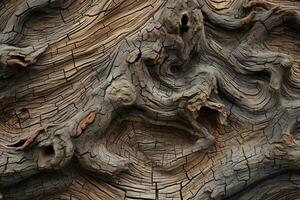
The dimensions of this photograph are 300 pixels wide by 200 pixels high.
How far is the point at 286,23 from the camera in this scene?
2.16 meters

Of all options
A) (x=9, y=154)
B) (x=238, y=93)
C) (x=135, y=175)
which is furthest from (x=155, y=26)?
(x=9, y=154)

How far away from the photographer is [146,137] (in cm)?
199

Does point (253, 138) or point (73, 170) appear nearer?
point (73, 170)

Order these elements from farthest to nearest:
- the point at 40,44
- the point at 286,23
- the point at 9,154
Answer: the point at 286,23, the point at 40,44, the point at 9,154

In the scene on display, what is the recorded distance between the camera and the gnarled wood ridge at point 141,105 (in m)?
1.89

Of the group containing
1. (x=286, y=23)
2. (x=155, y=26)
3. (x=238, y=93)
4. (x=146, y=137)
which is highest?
(x=286, y=23)

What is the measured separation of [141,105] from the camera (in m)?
1.93

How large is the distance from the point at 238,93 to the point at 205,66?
0.53ft

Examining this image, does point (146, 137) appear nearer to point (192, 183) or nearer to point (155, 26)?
point (192, 183)

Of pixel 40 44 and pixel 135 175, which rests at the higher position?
pixel 40 44

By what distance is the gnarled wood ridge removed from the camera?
1889 mm

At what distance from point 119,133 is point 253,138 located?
501 mm

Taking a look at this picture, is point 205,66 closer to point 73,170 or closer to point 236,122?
point 236,122

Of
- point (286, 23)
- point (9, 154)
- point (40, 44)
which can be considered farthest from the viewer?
point (286, 23)
